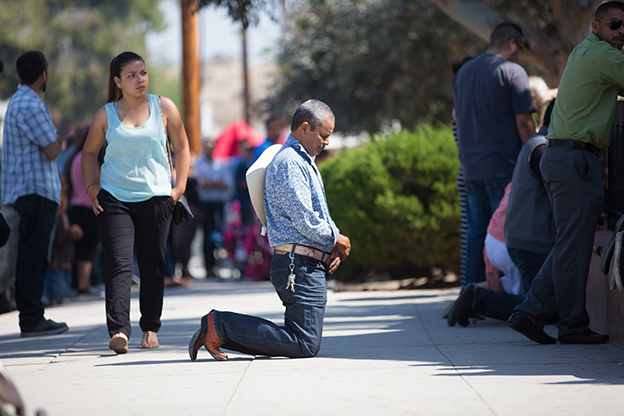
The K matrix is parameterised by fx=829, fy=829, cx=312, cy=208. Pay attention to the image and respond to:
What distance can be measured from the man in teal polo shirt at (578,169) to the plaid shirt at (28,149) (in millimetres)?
3789

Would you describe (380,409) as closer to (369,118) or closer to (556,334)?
(556,334)

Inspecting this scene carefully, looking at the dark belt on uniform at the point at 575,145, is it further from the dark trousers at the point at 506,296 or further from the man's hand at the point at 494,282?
the man's hand at the point at 494,282

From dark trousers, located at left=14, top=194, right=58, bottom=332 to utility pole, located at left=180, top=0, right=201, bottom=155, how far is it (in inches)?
328

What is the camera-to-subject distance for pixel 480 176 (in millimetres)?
6629

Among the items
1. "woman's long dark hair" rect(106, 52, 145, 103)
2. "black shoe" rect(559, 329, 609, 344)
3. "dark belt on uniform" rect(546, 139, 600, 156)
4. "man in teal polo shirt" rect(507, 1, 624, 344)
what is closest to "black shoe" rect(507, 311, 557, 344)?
"man in teal polo shirt" rect(507, 1, 624, 344)

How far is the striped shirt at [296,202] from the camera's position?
16.0 ft

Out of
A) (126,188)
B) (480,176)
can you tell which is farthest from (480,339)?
(126,188)

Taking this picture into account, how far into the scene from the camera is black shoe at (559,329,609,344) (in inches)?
204

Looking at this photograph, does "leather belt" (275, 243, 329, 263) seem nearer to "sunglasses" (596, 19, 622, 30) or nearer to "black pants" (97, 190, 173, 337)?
"black pants" (97, 190, 173, 337)

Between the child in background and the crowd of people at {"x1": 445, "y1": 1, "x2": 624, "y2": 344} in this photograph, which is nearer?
the crowd of people at {"x1": 445, "y1": 1, "x2": 624, "y2": 344}

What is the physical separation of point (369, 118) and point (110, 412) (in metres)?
16.5

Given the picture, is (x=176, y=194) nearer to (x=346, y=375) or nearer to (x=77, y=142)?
(x=346, y=375)

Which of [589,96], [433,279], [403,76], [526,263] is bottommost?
[433,279]

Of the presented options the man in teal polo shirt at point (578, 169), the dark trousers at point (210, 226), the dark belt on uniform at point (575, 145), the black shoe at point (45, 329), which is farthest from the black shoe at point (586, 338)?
the dark trousers at point (210, 226)
